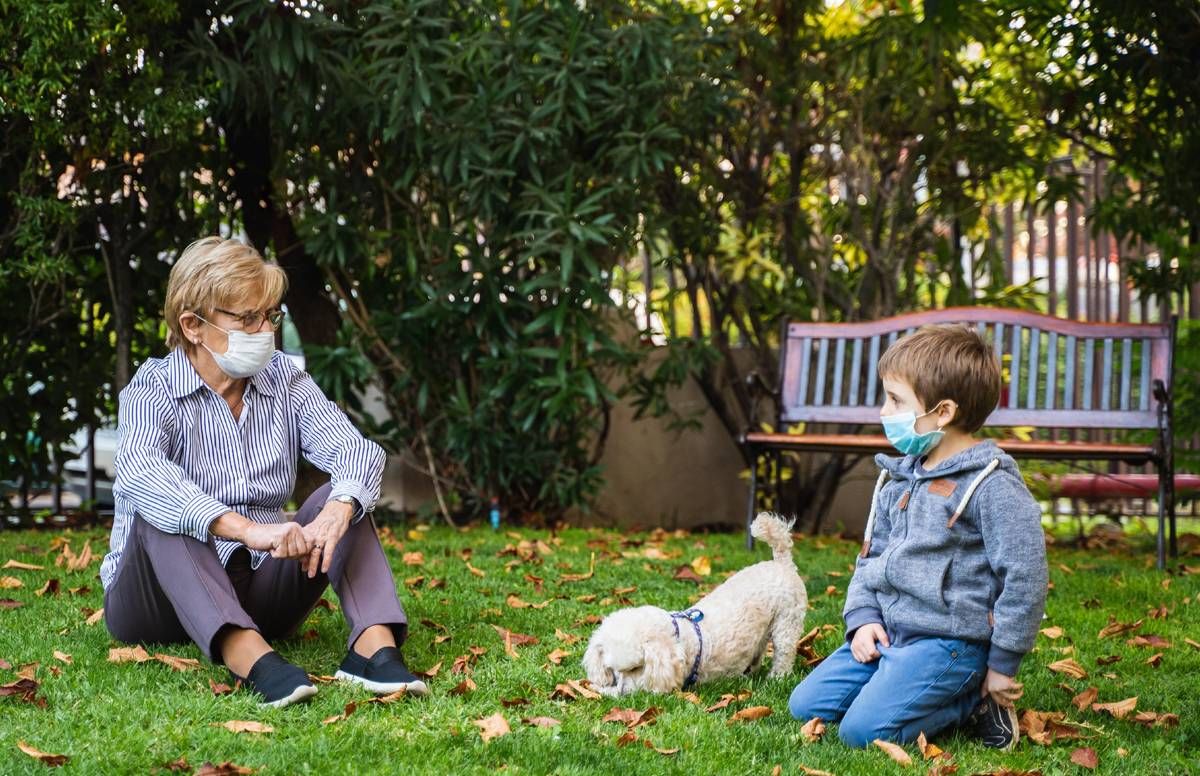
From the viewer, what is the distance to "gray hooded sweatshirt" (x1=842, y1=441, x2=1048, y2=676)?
2996 millimetres

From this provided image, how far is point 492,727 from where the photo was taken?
124 inches

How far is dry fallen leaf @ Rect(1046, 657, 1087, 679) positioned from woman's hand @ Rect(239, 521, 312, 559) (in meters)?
2.26

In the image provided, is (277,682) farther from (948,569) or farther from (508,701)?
(948,569)

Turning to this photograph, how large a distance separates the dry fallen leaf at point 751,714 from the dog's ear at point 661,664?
202 mm

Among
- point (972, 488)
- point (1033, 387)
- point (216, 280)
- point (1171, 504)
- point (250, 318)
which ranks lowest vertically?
point (1171, 504)

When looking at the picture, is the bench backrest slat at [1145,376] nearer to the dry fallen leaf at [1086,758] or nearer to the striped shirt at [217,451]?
the dry fallen leaf at [1086,758]

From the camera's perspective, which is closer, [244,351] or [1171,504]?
[244,351]

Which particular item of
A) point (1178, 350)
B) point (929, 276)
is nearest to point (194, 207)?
point (929, 276)

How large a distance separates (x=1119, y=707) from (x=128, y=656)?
2.80 m

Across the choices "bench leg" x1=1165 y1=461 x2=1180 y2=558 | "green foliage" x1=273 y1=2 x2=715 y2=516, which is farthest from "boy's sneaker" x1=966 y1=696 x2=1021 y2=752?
"green foliage" x1=273 y1=2 x2=715 y2=516

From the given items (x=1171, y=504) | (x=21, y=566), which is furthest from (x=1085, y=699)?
(x=21, y=566)

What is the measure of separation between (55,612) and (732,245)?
4406 mm

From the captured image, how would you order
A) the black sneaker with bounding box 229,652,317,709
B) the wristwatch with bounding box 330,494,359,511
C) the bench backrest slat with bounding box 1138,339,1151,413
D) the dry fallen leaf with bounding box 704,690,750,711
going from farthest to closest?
the bench backrest slat with bounding box 1138,339,1151,413, the wristwatch with bounding box 330,494,359,511, the dry fallen leaf with bounding box 704,690,750,711, the black sneaker with bounding box 229,652,317,709

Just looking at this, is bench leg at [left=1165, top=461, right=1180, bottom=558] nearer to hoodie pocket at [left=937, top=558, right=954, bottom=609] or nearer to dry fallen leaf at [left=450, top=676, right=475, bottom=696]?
hoodie pocket at [left=937, top=558, right=954, bottom=609]
